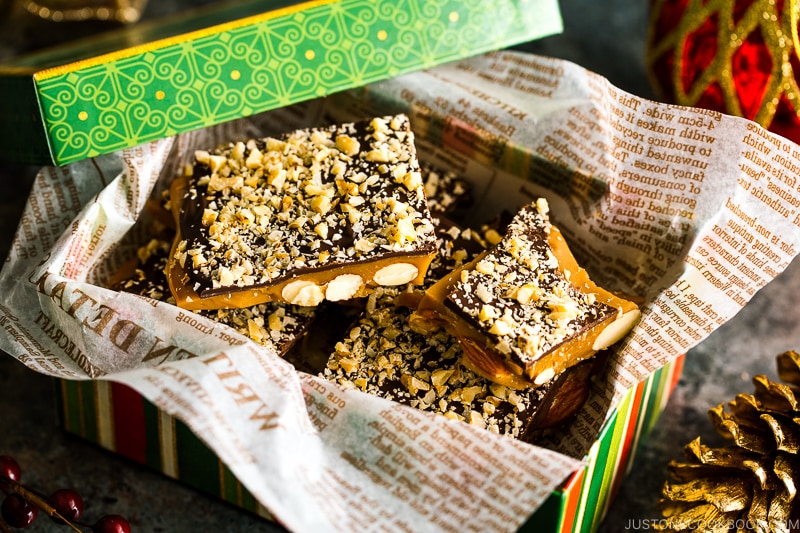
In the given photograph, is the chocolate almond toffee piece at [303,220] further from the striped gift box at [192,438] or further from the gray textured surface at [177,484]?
the gray textured surface at [177,484]

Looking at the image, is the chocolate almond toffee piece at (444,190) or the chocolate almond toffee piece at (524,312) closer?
the chocolate almond toffee piece at (524,312)

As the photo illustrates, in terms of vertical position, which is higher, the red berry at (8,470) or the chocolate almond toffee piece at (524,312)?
the chocolate almond toffee piece at (524,312)

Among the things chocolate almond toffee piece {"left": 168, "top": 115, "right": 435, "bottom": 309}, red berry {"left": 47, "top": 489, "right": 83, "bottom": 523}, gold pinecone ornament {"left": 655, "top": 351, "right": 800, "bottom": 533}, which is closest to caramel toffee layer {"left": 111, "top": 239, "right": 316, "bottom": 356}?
chocolate almond toffee piece {"left": 168, "top": 115, "right": 435, "bottom": 309}

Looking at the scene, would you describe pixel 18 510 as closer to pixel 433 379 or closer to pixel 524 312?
pixel 433 379

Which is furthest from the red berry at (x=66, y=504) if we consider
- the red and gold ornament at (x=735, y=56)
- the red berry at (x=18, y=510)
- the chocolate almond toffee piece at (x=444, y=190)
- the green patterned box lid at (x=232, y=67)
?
the red and gold ornament at (x=735, y=56)

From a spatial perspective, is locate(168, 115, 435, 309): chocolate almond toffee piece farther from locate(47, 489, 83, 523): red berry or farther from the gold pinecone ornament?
the gold pinecone ornament

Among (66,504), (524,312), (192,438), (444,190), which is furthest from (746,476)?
(66,504)

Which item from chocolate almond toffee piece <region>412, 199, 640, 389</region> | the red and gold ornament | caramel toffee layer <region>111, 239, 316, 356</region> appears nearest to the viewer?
chocolate almond toffee piece <region>412, 199, 640, 389</region>
